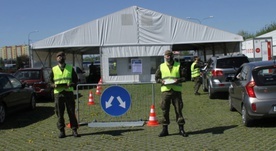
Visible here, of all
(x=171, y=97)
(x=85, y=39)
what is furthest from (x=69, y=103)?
(x=85, y=39)

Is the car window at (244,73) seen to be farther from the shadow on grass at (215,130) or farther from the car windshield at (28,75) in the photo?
the car windshield at (28,75)

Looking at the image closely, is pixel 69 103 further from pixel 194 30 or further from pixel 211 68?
pixel 194 30

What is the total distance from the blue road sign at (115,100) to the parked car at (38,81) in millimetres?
7251

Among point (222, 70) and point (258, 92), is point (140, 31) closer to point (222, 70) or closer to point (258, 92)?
point (222, 70)

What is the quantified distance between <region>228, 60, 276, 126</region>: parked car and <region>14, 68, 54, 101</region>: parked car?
938 centimetres

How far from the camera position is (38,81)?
16.1 meters

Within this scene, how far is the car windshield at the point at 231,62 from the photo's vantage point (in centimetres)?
1478

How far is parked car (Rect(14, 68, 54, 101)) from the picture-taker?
1598 centimetres

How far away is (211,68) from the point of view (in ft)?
50.5

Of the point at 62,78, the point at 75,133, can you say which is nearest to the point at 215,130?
the point at 75,133

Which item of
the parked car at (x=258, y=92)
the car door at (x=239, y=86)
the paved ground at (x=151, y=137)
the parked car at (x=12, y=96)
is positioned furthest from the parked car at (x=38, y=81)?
the parked car at (x=258, y=92)

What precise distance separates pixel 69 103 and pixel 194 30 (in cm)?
1985

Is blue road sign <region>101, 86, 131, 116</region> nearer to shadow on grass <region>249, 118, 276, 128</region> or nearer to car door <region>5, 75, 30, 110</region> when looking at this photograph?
shadow on grass <region>249, 118, 276, 128</region>

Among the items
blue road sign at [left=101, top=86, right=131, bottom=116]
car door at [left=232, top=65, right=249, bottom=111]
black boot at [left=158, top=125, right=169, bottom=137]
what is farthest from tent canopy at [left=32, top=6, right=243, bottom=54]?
black boot at [left=158, top=125, right=169, bottom=137]
